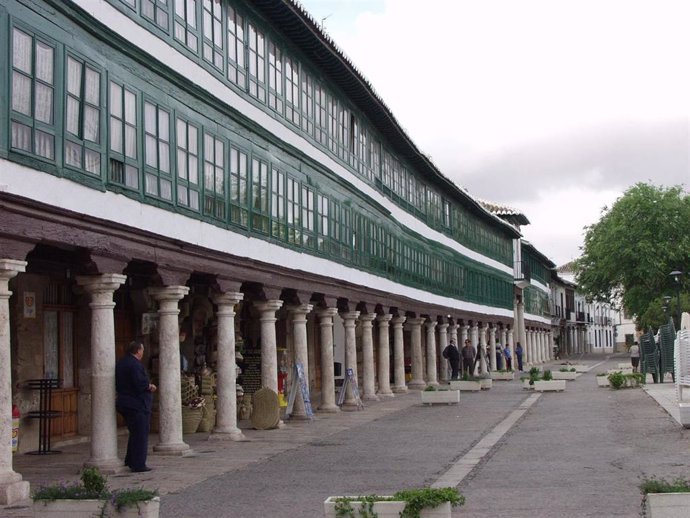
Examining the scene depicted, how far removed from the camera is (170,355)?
16.9m

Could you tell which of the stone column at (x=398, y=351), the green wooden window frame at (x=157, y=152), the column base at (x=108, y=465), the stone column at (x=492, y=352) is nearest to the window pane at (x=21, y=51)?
the green wooden window frame at (x=157, y=152)

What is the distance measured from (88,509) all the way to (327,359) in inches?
707

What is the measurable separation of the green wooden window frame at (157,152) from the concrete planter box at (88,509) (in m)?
8.10

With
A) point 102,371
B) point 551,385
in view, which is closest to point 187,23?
point 102,371

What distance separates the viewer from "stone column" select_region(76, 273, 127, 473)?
14.7 meters

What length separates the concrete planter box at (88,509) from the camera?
28.5 feet

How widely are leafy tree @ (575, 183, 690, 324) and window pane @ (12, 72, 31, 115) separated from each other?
213 ft

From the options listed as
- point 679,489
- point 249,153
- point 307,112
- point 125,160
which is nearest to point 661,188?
point 307,112

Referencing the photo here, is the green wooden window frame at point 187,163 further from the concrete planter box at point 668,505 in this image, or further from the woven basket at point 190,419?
the concrete planter box at point 668,505

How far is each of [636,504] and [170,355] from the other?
8.24 metres

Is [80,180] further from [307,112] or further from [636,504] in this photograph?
[307,112]

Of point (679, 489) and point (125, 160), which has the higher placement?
point (125, 160)

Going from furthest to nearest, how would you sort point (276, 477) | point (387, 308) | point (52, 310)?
point (387, 308)
point (52, 310)
point (276, 477)

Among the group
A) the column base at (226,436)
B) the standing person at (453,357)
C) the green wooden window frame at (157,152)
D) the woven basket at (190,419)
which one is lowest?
the column base at (226,436)
